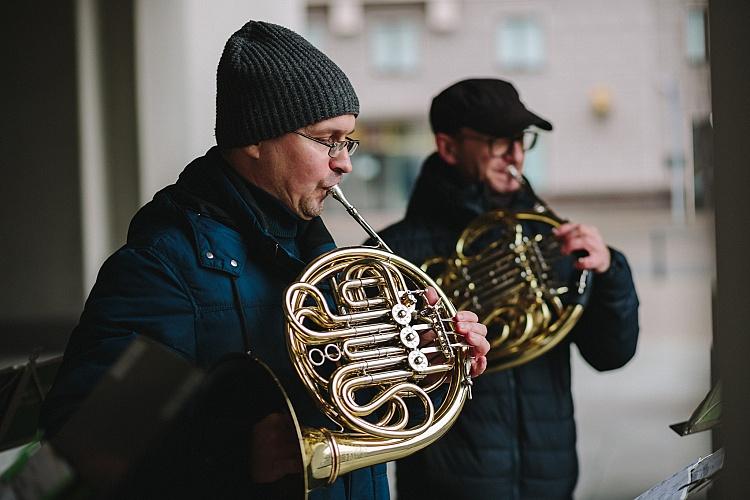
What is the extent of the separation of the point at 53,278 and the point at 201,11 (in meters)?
1.62

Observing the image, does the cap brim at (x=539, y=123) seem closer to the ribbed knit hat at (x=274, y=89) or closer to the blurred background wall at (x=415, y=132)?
the blurred background wall at (x=415, y=132)

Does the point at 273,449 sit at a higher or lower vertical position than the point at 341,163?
lower

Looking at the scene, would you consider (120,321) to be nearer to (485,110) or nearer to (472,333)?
(472,333)

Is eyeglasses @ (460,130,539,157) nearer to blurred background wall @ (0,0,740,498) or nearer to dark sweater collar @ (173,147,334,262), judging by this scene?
blurred background wall @ (0,0,740,498)

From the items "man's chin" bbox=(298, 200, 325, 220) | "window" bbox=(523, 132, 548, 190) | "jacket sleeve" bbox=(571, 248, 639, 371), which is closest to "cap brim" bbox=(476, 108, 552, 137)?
"jacket sleeve" bbox=(571, 248, 639, 371)

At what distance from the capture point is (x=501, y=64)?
63.5 ft

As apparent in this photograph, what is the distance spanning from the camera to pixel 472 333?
6.12ft

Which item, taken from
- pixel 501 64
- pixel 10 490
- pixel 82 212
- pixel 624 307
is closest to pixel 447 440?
pixel 624 307

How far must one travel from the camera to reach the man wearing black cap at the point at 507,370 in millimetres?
2619

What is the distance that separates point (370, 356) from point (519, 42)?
718 inches

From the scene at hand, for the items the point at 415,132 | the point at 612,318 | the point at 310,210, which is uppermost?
the point at 310,210

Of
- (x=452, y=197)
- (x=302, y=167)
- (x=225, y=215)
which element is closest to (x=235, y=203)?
(x=225, y=215)

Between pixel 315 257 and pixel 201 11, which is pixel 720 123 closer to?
pixel 315 257

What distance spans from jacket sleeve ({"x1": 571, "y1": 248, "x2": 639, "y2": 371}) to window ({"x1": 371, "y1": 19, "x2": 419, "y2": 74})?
56.7ft
